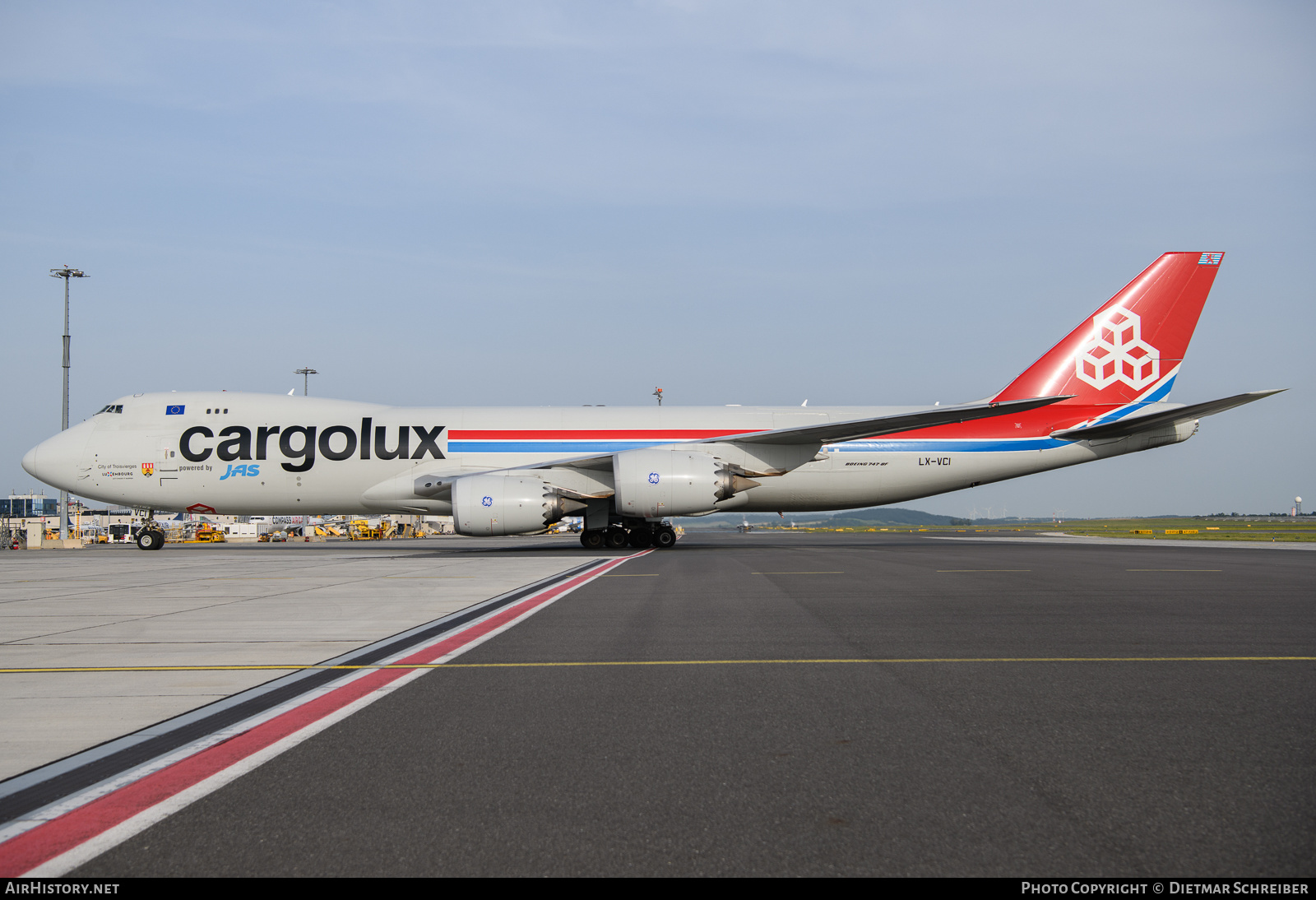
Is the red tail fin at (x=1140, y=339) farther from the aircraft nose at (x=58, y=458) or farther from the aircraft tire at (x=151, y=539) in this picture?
the aircraft nose at (x=58, y=458)

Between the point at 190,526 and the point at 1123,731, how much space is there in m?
63.1

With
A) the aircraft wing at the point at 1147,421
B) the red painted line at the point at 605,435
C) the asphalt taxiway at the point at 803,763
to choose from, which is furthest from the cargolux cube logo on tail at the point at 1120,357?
the asphalt taxiway at the point at 803,763

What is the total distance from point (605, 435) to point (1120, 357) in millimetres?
16546

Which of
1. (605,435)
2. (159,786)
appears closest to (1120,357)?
(605,435)

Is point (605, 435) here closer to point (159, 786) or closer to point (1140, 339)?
point (1140, 339)

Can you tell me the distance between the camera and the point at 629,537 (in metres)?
26.4

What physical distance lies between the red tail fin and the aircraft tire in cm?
2906

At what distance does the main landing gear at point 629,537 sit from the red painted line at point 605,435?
280cm

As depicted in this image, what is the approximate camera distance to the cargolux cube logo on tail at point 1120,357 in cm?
2730

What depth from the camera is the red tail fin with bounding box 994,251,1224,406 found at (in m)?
27.2

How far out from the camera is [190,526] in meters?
57.7

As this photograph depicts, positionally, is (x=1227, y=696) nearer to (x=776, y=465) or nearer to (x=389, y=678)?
(x=389, y=678)

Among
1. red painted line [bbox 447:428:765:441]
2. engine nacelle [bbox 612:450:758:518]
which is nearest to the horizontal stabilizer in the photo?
red painted line [bbox 447:428:765:441]

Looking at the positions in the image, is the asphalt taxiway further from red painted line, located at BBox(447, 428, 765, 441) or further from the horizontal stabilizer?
red painted line, located at BBox(447, 428, 765, 441)
